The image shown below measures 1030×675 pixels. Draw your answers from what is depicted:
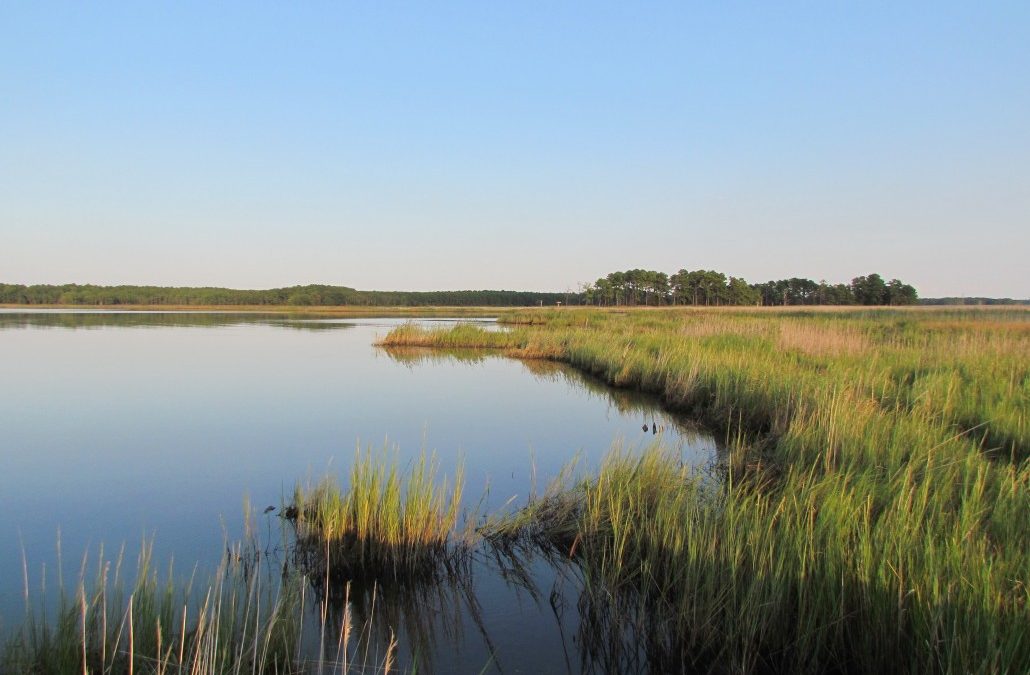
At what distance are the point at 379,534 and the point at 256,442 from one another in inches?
191

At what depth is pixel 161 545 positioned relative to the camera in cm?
446

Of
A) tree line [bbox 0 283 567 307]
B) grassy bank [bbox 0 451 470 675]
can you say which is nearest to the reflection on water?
grassy bank [bbox 0 451 470 675]

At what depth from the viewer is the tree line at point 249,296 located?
3871 inches

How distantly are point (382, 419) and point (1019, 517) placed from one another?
26.9 feet

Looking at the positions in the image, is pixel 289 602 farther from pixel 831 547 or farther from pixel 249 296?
pixel 249 296

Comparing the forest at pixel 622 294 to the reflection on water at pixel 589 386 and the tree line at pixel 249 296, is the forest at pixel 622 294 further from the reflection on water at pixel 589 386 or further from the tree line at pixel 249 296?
the reflection on water at pixel 589 386

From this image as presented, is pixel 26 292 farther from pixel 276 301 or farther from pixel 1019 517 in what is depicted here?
pixel 1019 517

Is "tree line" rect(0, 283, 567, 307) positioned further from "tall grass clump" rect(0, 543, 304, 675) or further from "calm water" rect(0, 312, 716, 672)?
"tall grass clump" rect(0, 543, 304, 675)

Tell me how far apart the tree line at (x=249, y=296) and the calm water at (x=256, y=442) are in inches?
3254

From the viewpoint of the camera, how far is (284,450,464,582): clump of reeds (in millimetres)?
3977

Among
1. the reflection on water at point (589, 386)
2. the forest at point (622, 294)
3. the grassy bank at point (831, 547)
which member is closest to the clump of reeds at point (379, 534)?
the grassy bank at point (831, 547)

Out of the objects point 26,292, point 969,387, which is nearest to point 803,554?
point 969,387

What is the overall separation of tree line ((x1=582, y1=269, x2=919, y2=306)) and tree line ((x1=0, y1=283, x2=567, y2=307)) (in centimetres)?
1370

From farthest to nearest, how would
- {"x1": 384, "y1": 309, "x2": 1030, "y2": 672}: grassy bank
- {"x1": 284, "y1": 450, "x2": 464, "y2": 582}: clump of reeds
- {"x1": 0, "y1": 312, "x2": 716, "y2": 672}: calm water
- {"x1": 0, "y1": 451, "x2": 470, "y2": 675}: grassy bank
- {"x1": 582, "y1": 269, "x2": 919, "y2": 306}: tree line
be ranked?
{"x1": 582, "y1": 269, "x2": 919, "y2": 306}: tree line < {"x1": 284, "y1": 450, "x2": 464, "y2": 582}: clump of reeds < {"x1": 0, "y1": 312, "x2": 716, "y2": 672}: calm water < {"x1": 0, "y1": 451, "x2": 470, "y2": 675}: grassy bank < {"x1": 384, "y1": 309, "x2": 1030, "y2": 672}: grassy bank
